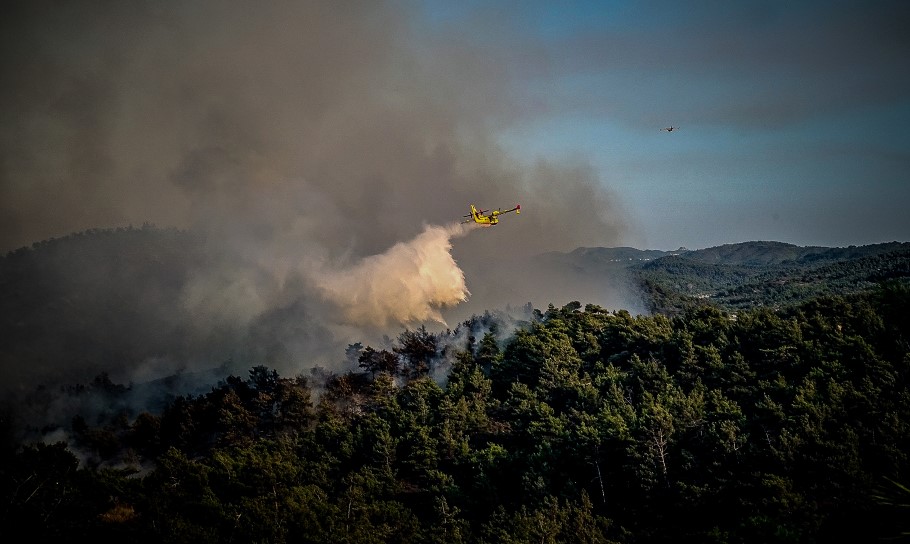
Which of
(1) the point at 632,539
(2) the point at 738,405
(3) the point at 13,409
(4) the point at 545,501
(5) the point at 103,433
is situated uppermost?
(3) the point at 13,409

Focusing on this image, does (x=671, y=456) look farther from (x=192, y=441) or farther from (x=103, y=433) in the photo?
(x=103, y=433)

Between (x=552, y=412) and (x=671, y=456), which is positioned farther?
(x=552, y=412)

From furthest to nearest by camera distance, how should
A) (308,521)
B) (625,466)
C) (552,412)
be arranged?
1. (552,412)
2. (625,466)
3. (308,521)

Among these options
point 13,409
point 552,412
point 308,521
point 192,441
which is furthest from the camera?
point 13,409

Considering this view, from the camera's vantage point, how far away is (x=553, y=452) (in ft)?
223

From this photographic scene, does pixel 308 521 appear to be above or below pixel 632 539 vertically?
above

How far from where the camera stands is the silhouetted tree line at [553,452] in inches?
2036

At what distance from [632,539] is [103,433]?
91136 mm

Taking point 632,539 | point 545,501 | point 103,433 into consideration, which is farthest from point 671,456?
point 103,433

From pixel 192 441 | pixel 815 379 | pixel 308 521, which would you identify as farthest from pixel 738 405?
pixel 192 441

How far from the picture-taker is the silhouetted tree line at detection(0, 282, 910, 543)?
5172 centimetres

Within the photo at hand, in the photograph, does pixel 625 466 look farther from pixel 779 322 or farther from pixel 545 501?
pixel 779 322

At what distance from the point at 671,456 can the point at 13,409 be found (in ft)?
515

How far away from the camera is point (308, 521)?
52.9 meters
